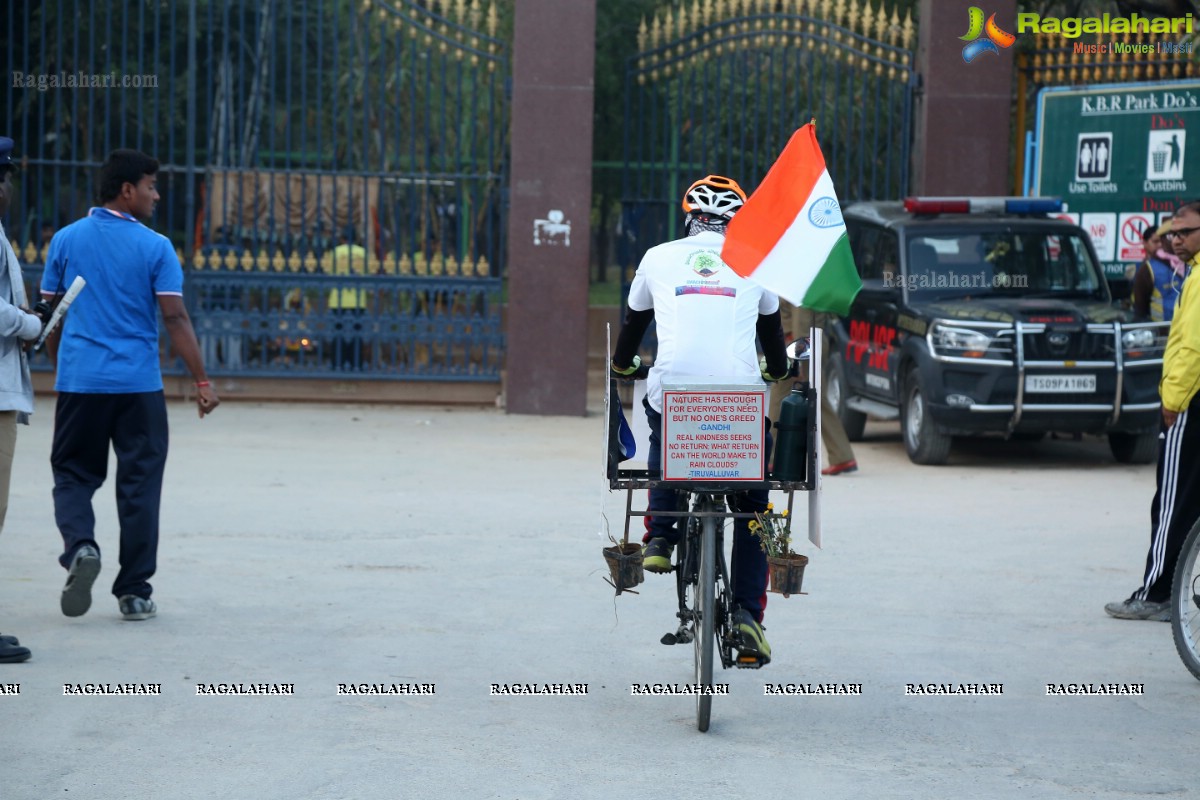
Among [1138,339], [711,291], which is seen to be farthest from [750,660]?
[1138,339]

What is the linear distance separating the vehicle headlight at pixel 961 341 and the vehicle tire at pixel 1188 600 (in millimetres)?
5774

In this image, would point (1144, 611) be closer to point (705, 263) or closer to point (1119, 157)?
point (705, 263)

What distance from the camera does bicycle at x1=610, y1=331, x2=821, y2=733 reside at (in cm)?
538

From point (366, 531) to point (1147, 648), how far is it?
437 cm

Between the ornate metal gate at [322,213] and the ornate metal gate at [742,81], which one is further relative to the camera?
the ornate metal gate at [742,81]

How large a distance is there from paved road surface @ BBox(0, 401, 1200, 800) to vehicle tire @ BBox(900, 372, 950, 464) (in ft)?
3.97

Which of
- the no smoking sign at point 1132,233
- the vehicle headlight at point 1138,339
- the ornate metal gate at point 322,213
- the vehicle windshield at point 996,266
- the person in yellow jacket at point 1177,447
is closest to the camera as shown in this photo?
the person in yellow jacket at point 1177,447

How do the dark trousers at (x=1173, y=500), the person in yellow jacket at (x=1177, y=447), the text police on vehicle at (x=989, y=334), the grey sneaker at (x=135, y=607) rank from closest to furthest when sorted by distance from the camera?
the person in yellow jacket at (x=1177, y=447) → the grey sneaker at (x=135, y=607) → the dark trousers at (x=1173, y=500) → the text police on vehicle at (x=989, y=334)

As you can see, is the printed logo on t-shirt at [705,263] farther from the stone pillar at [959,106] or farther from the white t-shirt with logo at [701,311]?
the stone pillar at [959,106]

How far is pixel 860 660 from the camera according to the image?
6.46 metres

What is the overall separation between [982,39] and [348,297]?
20.9 feet

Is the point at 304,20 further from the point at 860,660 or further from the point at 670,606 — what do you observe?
the point at 860,660

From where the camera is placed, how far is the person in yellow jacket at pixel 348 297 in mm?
15289

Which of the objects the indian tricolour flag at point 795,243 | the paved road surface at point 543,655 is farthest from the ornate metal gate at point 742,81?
the indian tricolour flag at point 795,243
